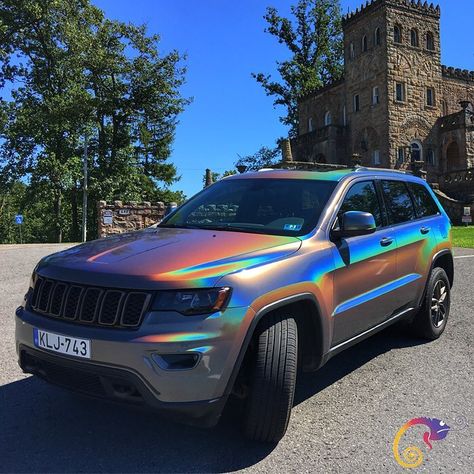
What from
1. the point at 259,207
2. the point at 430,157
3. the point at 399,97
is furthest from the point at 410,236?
the point at 430,157

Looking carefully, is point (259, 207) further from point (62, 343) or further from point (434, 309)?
point (434, 309)

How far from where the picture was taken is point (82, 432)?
3473mm

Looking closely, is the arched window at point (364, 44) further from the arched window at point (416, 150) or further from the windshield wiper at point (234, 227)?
the windshield wiper at point (234, 227)

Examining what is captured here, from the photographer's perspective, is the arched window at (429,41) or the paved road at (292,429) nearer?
the paved road at (292,429)

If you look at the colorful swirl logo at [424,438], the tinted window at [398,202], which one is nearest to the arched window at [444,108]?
the tinted window at [398,202]

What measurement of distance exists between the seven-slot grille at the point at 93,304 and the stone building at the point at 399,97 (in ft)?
114

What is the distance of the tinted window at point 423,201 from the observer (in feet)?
18.4

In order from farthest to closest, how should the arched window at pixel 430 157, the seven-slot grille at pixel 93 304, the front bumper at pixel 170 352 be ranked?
the arched window at pixel 430 157, the seven-slot grille at pixel 93 304, the front bumper at pixel 170 352

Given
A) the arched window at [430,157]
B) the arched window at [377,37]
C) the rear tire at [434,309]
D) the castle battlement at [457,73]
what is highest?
the arched window at [377,37]

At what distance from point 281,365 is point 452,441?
4.30 feet

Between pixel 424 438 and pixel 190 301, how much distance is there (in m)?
1.91

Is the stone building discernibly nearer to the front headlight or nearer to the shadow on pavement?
the shadow on pavement

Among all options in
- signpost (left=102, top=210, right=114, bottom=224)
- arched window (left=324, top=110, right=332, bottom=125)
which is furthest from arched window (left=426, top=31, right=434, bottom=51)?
signpost (left=102, top=210, right=114, bottom=224)

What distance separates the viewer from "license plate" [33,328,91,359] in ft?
9.57
